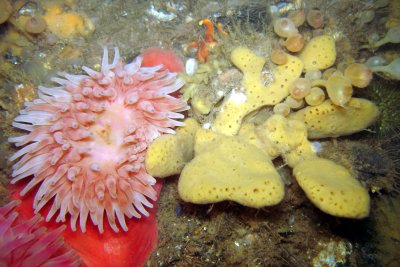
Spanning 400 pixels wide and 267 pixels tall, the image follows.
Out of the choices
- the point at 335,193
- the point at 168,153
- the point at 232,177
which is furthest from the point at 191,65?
the point at 335,193

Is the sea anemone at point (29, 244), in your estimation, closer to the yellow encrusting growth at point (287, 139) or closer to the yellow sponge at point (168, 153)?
the yellow sponge at point (168, 153)

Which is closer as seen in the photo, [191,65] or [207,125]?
[207,125]

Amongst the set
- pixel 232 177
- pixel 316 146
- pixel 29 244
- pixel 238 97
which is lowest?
pixel 316 146

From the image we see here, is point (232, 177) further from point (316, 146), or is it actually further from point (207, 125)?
point (316, 146)

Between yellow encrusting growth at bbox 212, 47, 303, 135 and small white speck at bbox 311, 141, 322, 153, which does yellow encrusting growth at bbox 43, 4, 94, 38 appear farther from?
small white speck at bbox 311, 141, 322, 153

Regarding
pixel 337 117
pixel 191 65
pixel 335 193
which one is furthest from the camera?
pixel 191 65

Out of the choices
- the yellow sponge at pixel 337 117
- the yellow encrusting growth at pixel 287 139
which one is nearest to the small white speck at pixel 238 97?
the yellow encrusting growth at pixel 287 139

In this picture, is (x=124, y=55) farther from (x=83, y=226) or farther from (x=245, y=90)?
(x=83, y=226)

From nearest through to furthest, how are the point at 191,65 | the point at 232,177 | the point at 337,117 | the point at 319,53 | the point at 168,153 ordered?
1. the point at 232,177
2. the point at 168,153
3. the point at 337,117
4. the point at 319,53
5. the point at 191,65

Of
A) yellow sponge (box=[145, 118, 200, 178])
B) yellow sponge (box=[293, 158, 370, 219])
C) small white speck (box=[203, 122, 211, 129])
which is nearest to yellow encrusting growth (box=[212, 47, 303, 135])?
small white speck (box=[203, 122, 211, 129])
